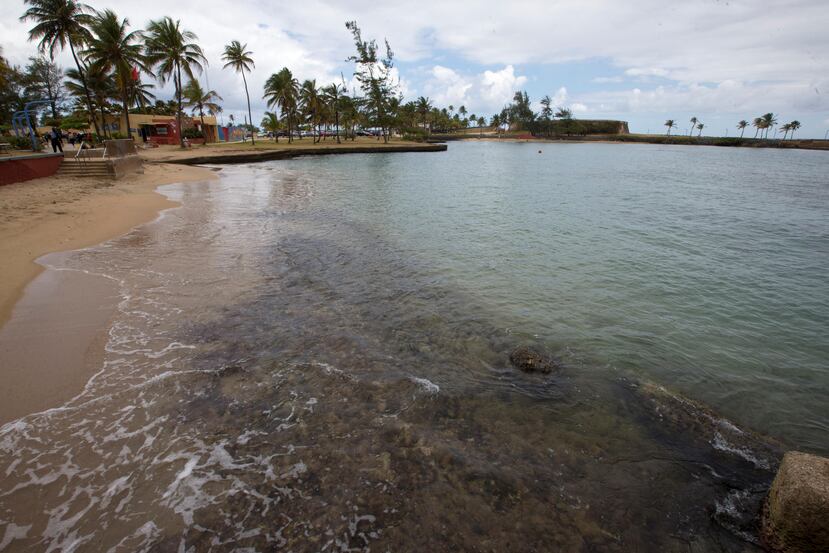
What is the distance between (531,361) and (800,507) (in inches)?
132

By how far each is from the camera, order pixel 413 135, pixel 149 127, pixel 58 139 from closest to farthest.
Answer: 1. pixel 58 139
2. pixel 149 127
3. pixel 413 135

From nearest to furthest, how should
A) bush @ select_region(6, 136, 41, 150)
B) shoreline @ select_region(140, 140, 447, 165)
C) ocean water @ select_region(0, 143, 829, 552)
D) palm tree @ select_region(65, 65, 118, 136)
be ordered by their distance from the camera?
ocean water @ select_region(0, 143, 829, 552), bush @ select_region(6, 136, 41, 150), shoreline @ select_region(140, 140, 447, 165), palm tree @ select_region(65, 65, 118, 136)

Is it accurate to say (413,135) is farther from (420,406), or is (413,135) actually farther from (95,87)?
(420,406)

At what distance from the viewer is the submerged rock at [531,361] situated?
6.16 meters

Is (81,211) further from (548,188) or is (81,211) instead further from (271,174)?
(548,188)

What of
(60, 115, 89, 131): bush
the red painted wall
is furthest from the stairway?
(60, 115, 89, 131): bush

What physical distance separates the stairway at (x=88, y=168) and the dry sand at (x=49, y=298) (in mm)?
4604

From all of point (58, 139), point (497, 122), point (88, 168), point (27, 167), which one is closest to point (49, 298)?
point (27, 167)

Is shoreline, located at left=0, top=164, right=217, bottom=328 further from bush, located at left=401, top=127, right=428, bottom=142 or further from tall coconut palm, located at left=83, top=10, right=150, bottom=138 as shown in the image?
bush, located at left=401, top=127, right=428, bottom=142

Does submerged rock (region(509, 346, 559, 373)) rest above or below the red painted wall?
below

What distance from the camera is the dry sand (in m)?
5.17

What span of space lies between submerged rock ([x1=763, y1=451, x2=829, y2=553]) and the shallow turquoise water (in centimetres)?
202

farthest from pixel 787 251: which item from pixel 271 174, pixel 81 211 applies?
pixel 271 174

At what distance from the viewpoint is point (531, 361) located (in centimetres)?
623
